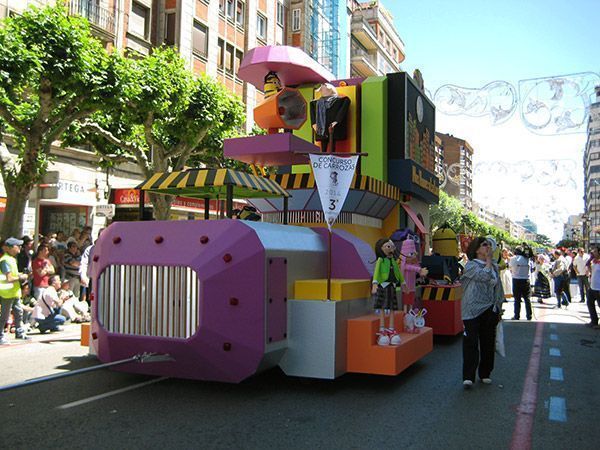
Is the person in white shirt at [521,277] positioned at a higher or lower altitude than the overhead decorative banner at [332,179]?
lower

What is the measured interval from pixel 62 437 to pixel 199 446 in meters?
1.06

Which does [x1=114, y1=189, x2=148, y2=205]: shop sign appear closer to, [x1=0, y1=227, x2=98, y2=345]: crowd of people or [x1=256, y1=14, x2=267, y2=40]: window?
[x1=0, y1=227, x2=98, y2=345]: crowd of people

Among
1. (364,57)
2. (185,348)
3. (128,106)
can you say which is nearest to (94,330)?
(185,348)

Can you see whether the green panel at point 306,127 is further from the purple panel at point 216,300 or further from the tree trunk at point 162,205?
the tree trunk at point 162,205

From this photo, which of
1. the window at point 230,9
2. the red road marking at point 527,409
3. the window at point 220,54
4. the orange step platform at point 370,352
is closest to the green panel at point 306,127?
the orange step platform at point 370,352

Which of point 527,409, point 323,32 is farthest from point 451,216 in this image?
point 527,409

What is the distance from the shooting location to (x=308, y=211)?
27.8 ft

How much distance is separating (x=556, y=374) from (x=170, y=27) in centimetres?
2475

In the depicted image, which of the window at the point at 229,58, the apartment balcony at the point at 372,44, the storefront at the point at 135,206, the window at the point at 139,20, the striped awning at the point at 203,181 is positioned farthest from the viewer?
the apartment balcony at the point at 372,44

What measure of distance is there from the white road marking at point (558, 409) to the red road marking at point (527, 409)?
0.49 ft

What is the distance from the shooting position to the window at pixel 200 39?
2844 centimetres

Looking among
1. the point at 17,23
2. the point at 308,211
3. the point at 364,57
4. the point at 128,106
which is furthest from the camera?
the point at 364,57

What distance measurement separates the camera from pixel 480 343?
630 cm

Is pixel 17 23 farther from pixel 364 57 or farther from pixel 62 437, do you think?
pixel 364 57
